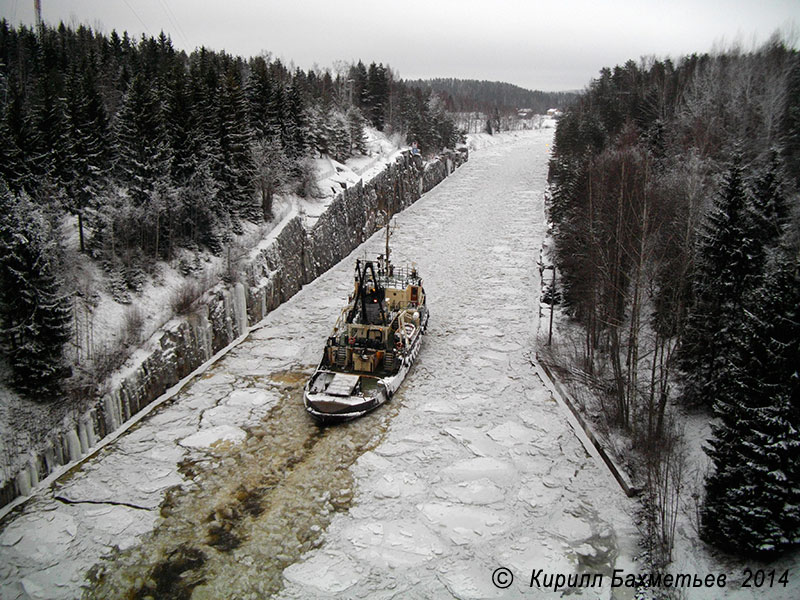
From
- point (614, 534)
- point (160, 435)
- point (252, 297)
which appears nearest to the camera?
point (614, 534)

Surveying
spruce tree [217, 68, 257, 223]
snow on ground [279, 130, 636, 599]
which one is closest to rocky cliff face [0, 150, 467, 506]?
spruce tree [217, 68, 257, 223]

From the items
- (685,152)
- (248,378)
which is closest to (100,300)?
(248,378)

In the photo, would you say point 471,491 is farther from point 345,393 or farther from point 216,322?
point 216,322

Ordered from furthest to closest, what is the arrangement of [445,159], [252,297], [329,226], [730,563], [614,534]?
[445,159] < [329,226] < [252,297] < [614,534] < [730,563]

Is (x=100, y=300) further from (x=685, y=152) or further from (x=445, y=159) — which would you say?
(x=445, y=159)

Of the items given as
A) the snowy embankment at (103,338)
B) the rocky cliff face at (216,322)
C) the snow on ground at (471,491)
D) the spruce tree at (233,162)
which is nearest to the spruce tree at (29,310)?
the snowy embankment at (103,338)

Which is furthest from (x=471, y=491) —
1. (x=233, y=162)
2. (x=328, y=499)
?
(x=233, y=162)
